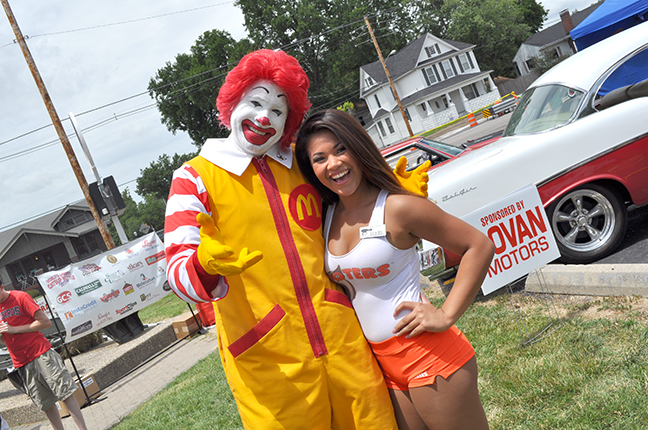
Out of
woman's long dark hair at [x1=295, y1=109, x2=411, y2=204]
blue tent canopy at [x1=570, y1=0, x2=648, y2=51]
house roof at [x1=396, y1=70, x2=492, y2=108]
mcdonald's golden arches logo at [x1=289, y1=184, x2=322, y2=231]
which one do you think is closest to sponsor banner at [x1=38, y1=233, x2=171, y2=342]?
mcdonald's golden arches logo at [x1=289, y1=184, x2=322, y2=231]

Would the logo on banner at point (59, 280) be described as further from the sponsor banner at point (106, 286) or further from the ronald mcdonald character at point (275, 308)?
the ronald mcdonald character at point (275, 308)

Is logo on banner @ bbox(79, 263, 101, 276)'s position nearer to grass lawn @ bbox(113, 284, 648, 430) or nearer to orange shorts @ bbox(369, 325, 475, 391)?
grass lawn @ bbox(113, 284, 648, 430)

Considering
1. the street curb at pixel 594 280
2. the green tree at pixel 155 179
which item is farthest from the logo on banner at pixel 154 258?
the green tree at pixel 155 179

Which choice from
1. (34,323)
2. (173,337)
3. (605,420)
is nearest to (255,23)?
(173,337)

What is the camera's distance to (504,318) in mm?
4746

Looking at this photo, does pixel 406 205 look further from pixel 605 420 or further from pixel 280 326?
pixel 605 420

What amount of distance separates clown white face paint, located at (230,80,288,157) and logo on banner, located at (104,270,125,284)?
25.1ft

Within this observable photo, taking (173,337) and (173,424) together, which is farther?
(173,337)

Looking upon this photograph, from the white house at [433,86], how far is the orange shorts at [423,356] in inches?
1838

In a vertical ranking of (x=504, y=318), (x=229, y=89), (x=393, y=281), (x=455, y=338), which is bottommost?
(x=504, y=318)

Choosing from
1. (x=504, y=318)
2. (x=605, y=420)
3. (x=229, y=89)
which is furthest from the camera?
(x=504, y=318)

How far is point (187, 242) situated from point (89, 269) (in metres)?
7.68

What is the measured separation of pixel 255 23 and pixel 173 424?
5532 cm

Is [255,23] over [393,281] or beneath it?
over
